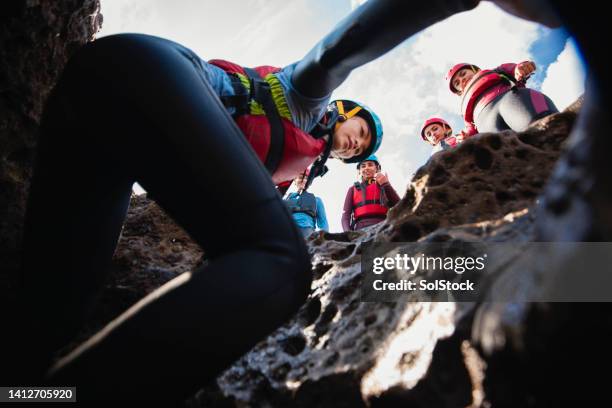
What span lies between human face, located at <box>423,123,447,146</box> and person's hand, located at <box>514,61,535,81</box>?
9.48ft

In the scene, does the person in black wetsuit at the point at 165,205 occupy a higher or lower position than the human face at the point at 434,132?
lower

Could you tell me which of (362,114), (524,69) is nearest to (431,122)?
(524,69)

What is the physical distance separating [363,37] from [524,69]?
152 inches

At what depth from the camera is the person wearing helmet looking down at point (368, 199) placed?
20.7 ft

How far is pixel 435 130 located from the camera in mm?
7473

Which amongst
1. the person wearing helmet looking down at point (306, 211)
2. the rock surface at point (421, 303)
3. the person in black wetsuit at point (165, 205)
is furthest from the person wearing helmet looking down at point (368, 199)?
the person in black wetsuit at point (165, 205)

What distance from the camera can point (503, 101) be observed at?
4250 millimetres

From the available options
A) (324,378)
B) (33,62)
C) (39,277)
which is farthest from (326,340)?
(33,62)

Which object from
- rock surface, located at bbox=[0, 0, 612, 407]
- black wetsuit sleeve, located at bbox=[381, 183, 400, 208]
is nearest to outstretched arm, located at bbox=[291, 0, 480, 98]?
rock surface, located at bbox=[0, 0, 612, 407]

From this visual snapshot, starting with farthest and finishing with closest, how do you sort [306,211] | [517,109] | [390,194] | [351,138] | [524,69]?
[306,211], [390,194], [524,69], [517,109], [351,138]

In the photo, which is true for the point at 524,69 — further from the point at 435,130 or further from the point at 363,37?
the point at 363,37

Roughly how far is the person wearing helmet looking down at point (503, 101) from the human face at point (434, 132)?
Result: 1771 mm

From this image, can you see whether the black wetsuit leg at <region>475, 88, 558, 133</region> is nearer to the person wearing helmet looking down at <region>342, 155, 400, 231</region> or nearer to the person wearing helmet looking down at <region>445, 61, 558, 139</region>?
the person wearing helmet looking down at <region>445, 61, 558, 139</region>

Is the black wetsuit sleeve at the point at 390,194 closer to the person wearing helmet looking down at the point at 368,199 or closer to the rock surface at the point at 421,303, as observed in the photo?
the person wearing helmet looking down at the point at 368,199
